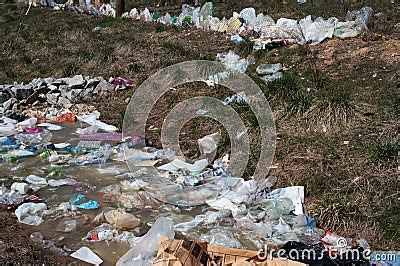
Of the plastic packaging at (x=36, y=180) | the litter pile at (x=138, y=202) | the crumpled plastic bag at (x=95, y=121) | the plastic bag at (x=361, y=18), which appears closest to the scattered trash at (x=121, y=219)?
the litter pile at (x=138, y=202)

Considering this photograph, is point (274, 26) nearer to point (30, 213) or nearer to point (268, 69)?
point (268, 69)

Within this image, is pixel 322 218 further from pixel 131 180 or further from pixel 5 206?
pixel 5 206

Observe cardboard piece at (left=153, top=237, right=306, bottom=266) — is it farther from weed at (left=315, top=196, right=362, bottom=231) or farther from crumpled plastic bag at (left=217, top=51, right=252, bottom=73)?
crumpled plastic bag at (left=217, top=51, right=252, bottom=73)

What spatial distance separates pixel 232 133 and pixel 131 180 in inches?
46.3

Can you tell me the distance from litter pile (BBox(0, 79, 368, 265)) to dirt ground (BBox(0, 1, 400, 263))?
19 centimetres

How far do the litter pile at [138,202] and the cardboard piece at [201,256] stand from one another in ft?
0.04

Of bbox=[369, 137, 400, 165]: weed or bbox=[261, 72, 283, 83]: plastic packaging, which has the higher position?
bbox=[261, 72, 283, 83]: plastic packaging

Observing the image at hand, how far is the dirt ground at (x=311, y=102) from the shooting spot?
4012 mm


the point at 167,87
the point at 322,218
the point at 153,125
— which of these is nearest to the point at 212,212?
the point at 322,218

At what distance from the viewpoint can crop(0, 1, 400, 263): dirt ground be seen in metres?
4.01

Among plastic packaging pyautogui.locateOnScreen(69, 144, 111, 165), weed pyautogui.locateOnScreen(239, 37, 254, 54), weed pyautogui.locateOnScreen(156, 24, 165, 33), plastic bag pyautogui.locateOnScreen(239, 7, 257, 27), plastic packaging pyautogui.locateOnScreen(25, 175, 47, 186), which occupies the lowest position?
plastic packaging pyautogui.locateOnScreen(25, 175, 47, 186)

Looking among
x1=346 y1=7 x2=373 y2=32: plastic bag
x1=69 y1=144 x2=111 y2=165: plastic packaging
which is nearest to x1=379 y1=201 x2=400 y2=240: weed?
x1=69 y1=144 x2=111 y2=165: plastic packaging

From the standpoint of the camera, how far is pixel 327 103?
5.39 m

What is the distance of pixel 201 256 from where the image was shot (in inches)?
110
